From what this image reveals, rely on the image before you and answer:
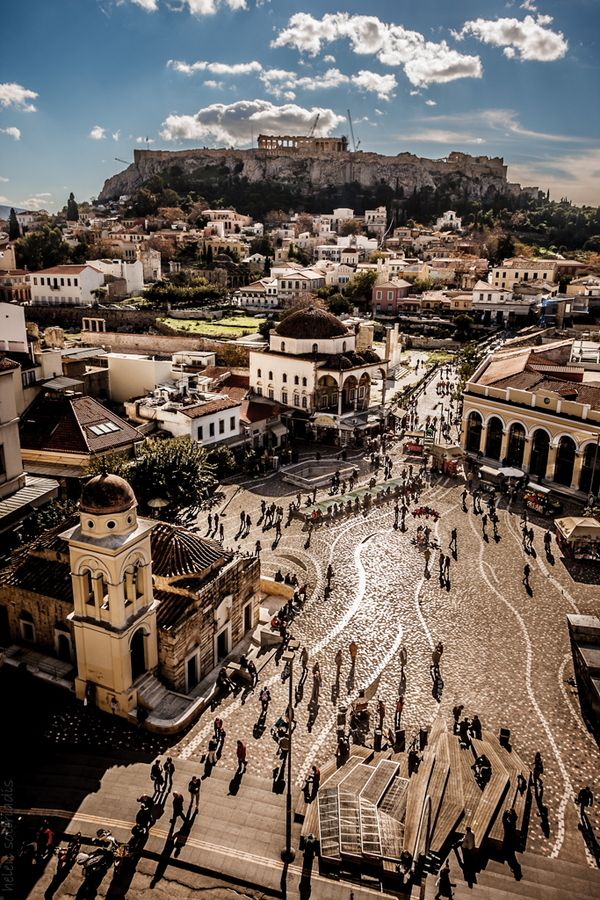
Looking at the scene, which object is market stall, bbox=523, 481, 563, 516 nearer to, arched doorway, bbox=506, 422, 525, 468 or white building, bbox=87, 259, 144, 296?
arched doorway, bbox=506, 422, 525, 468

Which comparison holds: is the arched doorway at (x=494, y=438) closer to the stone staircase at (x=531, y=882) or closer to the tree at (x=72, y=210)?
the stone staircase at (x=531, y=882)

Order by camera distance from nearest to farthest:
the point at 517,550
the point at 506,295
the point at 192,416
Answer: the point at 517,550 → the point at 192,416 → the point at 506,295

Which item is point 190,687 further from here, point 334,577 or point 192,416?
point 192,416

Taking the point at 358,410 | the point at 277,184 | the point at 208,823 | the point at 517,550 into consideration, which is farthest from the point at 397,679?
the point at 277,184

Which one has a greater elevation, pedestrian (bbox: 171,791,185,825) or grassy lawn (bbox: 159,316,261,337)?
grassy lawn (bbox: 159,316,261,337)

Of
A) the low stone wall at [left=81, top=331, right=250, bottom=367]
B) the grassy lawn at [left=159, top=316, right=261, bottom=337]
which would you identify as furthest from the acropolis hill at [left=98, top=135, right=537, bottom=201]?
Result: the low stone wall at [left=81, top=331, right=250, bottom=367]

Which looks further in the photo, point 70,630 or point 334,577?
point 334,577

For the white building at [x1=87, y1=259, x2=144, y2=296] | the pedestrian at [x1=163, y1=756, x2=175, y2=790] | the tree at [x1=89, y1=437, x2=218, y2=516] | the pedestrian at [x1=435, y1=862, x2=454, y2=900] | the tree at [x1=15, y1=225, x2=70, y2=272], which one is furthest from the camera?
the tree at [x1=15, y1=225, x2=70, y2=272]

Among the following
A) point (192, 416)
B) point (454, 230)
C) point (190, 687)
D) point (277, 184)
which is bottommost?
point (190, 687)

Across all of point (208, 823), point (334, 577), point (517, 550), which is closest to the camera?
point (208, 823)
